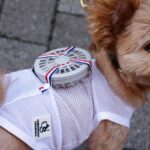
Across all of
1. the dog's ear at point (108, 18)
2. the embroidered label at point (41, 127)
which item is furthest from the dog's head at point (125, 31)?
the embroidered label at point (41, 127)

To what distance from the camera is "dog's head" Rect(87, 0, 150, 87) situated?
5.87ft

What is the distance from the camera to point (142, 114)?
2.73m

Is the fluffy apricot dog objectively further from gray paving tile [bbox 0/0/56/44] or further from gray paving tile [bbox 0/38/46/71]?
gray paving tile [bbox 0/0/56/44]

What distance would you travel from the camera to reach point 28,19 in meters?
3.17

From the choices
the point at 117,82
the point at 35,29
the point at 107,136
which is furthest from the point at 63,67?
the point at 35,29

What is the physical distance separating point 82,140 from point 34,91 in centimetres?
33

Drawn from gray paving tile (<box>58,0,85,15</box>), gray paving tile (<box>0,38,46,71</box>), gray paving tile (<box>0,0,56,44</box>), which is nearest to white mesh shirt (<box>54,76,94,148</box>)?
gray paving tile (<box>0,38,46,71</box>)

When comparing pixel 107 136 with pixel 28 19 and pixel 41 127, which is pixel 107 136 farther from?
pixel 28 19

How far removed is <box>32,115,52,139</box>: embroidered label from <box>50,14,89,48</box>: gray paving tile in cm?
123

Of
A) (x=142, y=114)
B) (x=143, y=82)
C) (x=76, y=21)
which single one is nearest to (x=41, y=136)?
(x=143, y=82)

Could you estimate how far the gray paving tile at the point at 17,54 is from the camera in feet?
9.66

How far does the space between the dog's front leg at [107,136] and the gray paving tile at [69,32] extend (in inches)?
43.4

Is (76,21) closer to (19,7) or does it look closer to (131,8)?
(19,7)

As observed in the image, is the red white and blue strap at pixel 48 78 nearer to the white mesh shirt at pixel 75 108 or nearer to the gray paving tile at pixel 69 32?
the white mesh shirt at pixel 75 108
